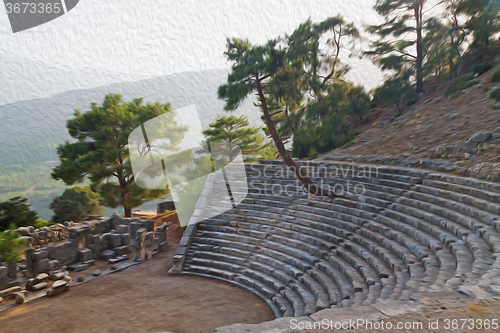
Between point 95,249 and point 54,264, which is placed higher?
point 54,264

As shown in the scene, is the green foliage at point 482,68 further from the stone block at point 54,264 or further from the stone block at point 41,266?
the stone block at point 41,266

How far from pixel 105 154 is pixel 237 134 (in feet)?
35.0

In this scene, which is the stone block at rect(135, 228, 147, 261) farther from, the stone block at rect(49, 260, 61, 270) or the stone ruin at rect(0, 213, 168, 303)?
the stone block at rect(49, 260, 61, 270)

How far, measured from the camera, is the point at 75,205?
21859 millimetres

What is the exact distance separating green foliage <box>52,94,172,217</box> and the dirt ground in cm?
1060

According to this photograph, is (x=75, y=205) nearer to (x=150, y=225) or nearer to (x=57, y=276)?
(x=150, y=225)

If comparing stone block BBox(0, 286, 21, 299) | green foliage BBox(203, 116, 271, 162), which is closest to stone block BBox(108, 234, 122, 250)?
stone block BBox(0, 286, 21, 299)

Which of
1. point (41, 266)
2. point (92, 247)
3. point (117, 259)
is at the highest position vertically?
point (41, 266)

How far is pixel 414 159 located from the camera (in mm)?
10938

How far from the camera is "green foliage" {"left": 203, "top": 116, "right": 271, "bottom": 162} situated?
24547 mm

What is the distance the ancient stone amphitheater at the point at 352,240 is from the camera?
15.6 feet

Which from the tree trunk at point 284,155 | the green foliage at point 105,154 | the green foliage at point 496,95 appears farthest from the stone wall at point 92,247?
the green foliage at point 496,95

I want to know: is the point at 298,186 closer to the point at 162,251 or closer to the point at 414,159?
the point at 414,159

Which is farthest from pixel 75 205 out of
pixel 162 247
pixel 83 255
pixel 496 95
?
pixel 496 95
